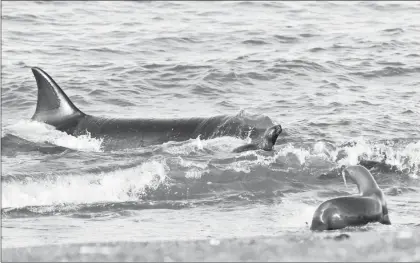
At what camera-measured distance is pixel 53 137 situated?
474 inches

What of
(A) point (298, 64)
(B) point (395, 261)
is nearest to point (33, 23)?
(A) point (298, 64)

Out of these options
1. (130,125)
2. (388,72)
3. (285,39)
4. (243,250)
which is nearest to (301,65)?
(388,72)

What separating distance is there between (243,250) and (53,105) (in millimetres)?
8678

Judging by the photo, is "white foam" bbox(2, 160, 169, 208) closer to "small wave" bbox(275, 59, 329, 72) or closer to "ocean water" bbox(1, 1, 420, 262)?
"ocean water" bbox(1, 1, 420, 262)

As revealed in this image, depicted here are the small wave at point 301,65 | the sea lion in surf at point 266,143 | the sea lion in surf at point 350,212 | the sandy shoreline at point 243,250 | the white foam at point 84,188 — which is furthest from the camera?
the small wave at point 301,65

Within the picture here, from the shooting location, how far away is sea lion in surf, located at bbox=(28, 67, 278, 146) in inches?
452

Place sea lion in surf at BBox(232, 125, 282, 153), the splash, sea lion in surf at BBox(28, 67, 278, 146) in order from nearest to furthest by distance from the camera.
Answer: sea lion in surf at BBox(232, 125, 282, 153), sea lion in surf at BBox(28, 67, 278, 146), the splash

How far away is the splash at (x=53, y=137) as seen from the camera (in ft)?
38.4

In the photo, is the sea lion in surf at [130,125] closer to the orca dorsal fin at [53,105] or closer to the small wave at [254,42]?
the orca dorsal fin at [53,105]

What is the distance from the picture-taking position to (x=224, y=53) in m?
20.0

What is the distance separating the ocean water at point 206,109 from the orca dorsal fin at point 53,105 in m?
0.21

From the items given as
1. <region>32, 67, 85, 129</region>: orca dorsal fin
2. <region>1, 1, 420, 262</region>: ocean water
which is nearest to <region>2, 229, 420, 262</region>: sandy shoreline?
<region>1, 1, 420, 262</region>: ocean water

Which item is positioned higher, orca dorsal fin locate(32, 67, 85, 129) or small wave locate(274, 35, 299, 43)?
orca dorsal fin locate(32, 67, 85, 129)

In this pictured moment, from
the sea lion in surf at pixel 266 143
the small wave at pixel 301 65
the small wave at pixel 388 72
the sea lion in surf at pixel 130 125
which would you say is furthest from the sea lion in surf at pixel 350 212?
the small wave at pixel 301 65
